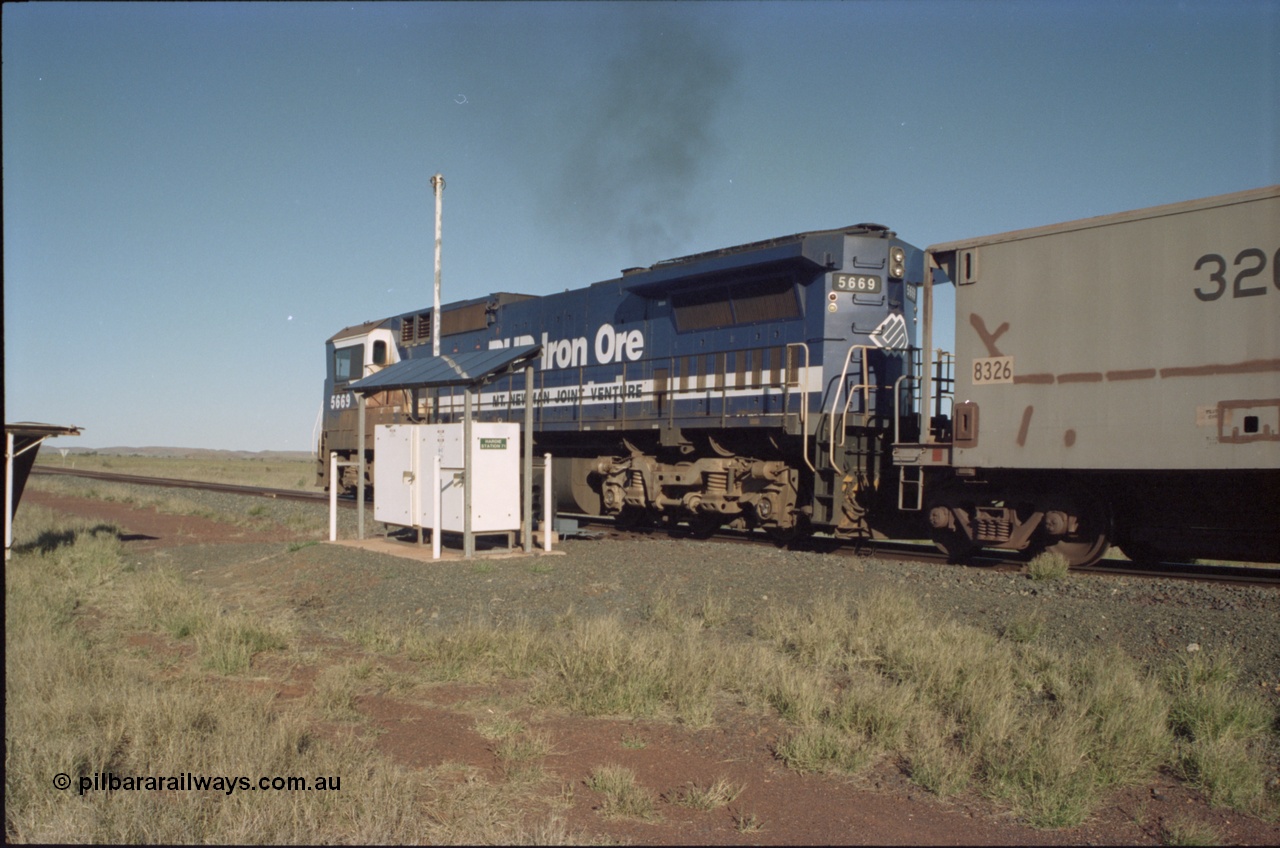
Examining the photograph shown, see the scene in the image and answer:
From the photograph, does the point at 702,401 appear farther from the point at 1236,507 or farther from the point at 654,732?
the point at 654,732

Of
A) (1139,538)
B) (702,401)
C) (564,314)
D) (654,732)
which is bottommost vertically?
(654,732)

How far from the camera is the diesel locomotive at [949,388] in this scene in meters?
9.04

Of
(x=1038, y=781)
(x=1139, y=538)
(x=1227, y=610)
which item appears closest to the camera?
(x=1038, y=781)

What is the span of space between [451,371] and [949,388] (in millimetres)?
7077

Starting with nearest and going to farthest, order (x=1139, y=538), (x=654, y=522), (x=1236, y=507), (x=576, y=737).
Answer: (x=576, y=737) → (x=1236, y=507) → (x=1139, y=538) → (x=654, y=522)

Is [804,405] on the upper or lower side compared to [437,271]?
lower

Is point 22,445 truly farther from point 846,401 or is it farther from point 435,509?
point 846,401

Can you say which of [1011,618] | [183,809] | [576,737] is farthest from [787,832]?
[1011,618]

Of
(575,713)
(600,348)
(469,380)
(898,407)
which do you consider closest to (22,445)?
(469,380)

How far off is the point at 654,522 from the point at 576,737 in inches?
439

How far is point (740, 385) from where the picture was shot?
14586 mm

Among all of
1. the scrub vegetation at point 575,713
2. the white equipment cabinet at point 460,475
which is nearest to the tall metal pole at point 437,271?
the white equipment cabinet at point 460,475

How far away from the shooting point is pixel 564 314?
18250 mm

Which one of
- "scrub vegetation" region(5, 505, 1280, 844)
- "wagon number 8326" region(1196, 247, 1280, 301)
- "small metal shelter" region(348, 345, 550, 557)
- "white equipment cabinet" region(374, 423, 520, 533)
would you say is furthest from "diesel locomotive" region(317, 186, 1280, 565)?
"scrub vegetation" region(5, 505, 1280, 844)
